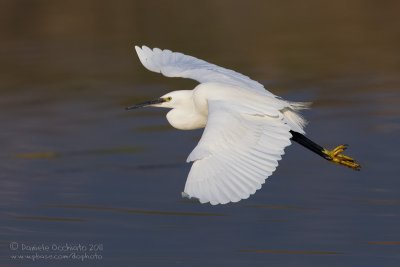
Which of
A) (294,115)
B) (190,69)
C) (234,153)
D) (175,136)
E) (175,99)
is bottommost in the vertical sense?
(234,153)

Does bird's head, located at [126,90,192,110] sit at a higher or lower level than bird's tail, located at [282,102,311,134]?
higher

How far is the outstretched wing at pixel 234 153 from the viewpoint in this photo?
260 inches

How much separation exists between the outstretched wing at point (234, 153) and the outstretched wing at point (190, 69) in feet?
2.54

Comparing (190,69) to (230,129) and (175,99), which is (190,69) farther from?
(230,129)

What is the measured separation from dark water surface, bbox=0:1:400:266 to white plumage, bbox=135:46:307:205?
1.09 meters

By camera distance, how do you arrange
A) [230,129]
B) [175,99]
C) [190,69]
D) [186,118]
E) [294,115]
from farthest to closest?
[190,69]
[175,99]
[186,118]
[294,115]
[230,129]

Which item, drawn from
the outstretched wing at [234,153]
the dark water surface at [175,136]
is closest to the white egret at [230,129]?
the outstretched wing at [234,153]

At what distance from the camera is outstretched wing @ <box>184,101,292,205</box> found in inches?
260

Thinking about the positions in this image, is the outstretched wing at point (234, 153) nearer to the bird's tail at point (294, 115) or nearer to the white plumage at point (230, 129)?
the white plumage at point (230, 129)

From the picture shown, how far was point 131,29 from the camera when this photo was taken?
1727 cm

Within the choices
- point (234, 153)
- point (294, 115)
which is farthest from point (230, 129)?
point (294, 115)

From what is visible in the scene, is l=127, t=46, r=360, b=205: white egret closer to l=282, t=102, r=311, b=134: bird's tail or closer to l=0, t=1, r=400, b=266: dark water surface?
l=282, t=102, r=311, b=134: bird's tail

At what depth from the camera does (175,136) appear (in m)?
12.0

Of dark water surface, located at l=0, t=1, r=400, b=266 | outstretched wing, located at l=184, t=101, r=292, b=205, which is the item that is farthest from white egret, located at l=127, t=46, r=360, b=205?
dark water surface, located at l=0, t=1, r=400, b=266
